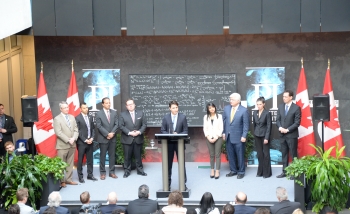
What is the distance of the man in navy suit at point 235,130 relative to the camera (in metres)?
11.7

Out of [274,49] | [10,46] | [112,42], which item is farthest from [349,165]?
[10,46]

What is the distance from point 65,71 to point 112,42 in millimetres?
1056

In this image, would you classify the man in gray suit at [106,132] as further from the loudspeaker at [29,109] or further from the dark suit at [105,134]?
the loudspeaker at [29,109]

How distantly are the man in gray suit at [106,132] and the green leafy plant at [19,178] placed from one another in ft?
5.11

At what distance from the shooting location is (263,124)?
11750 millimetres

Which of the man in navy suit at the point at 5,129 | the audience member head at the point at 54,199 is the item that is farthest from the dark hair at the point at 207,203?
the man in navy suit at the point at 5,129

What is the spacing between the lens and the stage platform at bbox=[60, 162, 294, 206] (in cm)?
A: 1067

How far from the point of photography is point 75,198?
35.6 ft

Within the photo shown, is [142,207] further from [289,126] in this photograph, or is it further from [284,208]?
[289,126]

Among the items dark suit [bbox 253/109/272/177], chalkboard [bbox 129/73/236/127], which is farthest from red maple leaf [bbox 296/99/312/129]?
chalkboard [bbox 129/73/236/127]

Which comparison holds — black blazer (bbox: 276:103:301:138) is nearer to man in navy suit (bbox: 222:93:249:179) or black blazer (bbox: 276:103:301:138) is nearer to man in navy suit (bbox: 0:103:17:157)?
man in navy suit (bbox: 222:93:249:179)

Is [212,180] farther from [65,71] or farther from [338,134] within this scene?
[65,71]

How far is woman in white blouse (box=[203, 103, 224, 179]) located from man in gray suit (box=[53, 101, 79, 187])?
2.20 meters

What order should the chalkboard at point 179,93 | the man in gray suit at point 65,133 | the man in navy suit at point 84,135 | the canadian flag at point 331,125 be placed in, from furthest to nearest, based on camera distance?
the chalkboard at point 179,93 → the canadian flag at point 331,125 → the man in navy suit at point 84,135 → the man in gray suit at point 65,133
